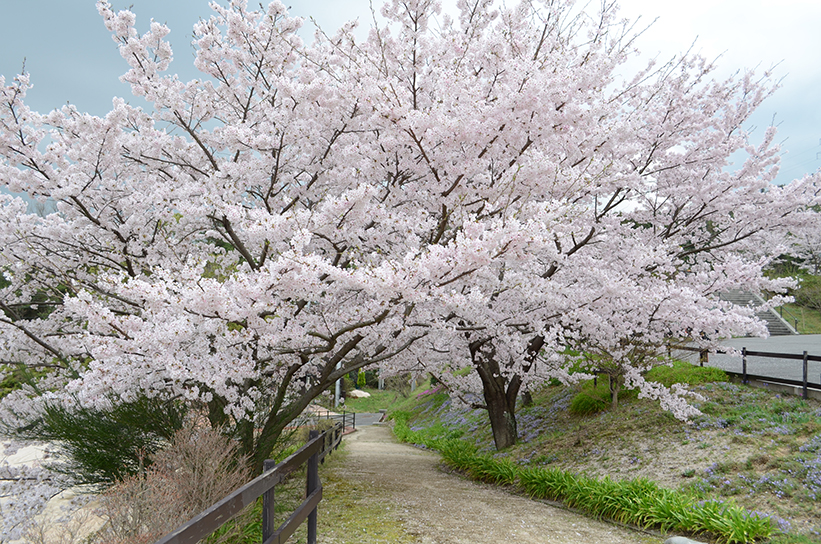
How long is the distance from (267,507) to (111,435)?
366cm

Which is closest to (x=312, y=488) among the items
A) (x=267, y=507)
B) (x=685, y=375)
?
(x=267, y=507)

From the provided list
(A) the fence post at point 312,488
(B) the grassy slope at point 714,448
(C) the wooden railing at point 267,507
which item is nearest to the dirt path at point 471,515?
(A) the fence post at point 312,488

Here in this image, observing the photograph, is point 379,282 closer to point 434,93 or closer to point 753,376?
point 434,93

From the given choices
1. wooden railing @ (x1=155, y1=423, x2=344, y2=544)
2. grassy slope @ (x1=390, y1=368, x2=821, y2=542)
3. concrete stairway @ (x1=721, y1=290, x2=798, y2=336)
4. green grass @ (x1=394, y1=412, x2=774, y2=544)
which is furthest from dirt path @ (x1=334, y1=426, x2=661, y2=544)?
concrete stairway @ (x1=721, y1=290, x2=798, y2=336)

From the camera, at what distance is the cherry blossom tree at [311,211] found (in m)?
5.11

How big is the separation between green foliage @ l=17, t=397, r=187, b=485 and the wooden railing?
231cm

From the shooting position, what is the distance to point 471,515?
6605mm

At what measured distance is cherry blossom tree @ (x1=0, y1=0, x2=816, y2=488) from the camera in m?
5.11

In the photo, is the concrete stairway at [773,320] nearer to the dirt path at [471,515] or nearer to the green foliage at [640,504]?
the green foliage at [640,504]

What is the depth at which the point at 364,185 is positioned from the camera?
17.3 feet

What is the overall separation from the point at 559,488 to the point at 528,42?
261 inches

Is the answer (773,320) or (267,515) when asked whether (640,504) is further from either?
(773,320)

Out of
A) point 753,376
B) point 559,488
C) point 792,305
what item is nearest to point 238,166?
point 559,488

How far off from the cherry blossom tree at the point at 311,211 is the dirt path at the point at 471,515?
2171 mm
